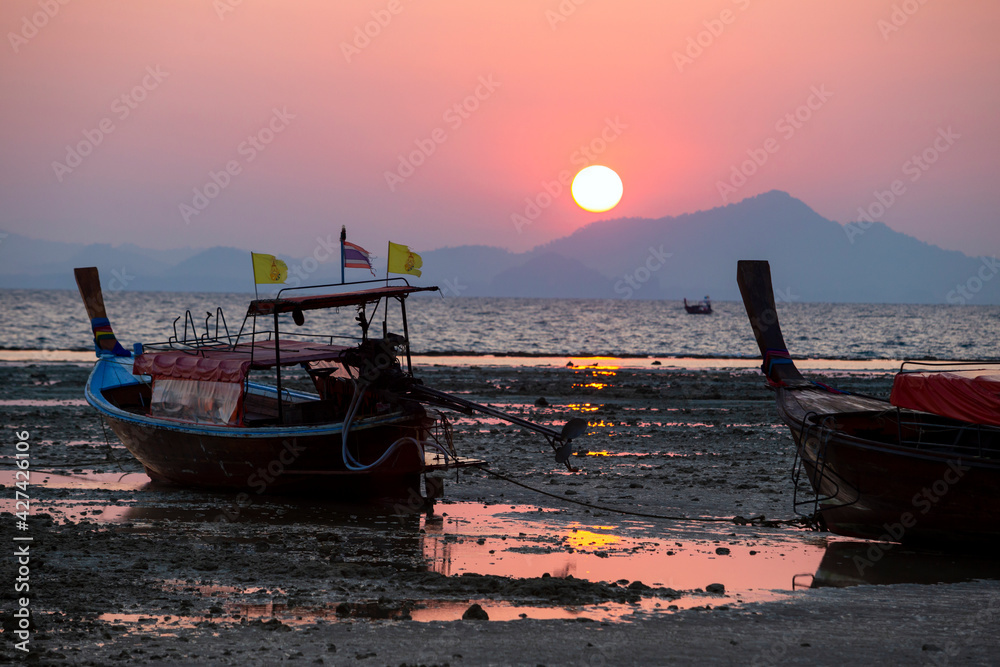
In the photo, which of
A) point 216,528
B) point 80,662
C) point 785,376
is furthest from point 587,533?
point 80,662

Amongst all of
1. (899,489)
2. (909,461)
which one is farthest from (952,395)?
(899,489)

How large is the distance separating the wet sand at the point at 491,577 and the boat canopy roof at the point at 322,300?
9.76ft

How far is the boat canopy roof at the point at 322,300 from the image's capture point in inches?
493

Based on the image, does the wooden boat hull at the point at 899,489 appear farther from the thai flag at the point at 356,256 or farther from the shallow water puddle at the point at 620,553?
the thai flag at the point at 356,256

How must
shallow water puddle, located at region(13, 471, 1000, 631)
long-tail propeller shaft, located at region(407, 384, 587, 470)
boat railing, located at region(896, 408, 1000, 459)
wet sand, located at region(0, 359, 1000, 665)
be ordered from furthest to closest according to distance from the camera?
long-tail propeller shaft, located at region(407, 384, 587, 470), boat railing, located at region(896, 408, 1000, 459), shallow water puddle, located at region(13, 471, 1000, 631), wet sand, located at region(0, 359, 1000, 665)

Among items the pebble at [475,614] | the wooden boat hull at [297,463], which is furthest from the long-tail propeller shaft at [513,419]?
the pebble at [475,614]

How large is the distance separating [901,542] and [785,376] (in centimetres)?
287

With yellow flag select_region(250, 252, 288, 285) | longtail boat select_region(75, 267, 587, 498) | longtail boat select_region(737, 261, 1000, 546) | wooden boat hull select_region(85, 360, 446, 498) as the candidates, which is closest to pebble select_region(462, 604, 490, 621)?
longtail boat select_region(75, 267, 587, 498)

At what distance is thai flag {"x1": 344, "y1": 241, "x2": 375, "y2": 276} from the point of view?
1359cm

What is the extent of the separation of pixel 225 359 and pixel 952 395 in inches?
410

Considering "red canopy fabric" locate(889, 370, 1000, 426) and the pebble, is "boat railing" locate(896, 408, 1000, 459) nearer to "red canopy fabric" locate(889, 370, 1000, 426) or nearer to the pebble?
"red canopy fabric" locate(889, 370, 1000, 426)

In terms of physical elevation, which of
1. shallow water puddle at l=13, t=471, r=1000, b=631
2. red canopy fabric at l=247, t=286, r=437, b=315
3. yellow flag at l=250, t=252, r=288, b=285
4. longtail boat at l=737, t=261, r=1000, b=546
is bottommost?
shallow water puddle at l=13, t=471, r=1000, b=631

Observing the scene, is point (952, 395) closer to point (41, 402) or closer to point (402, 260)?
point (402, 260)

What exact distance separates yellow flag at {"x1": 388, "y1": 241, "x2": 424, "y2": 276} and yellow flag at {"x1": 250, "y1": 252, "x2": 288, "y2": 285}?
1.68 m
